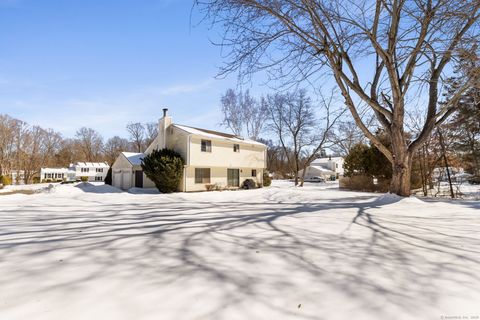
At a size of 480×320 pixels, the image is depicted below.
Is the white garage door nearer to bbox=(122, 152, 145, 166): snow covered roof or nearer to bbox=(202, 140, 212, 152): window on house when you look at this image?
bbox=(122, 152, 145, 166): snow covered roof

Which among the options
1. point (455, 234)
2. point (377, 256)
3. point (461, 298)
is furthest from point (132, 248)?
point (455, 234)

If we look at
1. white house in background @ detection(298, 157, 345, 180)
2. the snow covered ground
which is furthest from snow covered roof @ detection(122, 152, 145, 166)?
white house in background @ detection(298, 157, 345, 180)

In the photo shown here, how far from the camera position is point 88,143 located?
53.1 m

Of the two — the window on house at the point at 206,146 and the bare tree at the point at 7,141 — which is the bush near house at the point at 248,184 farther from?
the bare tree at the point at 7,141

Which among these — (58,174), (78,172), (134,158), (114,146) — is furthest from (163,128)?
(114,146)

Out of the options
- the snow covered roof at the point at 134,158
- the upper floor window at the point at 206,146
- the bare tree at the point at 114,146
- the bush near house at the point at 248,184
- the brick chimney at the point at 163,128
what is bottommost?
the bush near house at the point at 248,184

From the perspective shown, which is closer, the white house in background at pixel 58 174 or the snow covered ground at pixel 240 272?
the snow covered ground at pixel 240 272

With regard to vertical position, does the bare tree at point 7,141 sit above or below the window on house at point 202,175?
above

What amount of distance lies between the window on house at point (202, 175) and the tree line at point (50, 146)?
2830cm

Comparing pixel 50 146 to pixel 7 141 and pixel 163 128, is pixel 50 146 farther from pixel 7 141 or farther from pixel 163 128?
pixel 163 128

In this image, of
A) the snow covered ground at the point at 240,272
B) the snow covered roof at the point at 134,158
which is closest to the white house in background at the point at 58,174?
the snow covered roof at the point at 134,158

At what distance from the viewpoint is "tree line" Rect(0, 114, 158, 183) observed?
3183cm

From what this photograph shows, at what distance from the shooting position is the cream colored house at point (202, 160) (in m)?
17.8

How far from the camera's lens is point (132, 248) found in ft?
12.2
